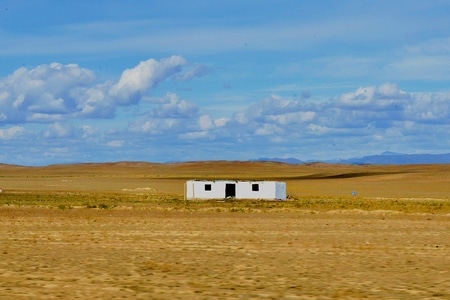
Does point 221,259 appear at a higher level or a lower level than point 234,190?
lower

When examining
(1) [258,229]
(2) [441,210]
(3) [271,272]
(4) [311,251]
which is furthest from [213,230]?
(2) [441,210]

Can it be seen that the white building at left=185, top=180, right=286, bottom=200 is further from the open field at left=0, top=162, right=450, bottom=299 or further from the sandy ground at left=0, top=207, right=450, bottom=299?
the sandy ground at left=0, top=207, right=450, bottom=299

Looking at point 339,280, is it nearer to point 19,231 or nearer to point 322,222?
point 19,231

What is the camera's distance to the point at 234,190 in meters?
73.4

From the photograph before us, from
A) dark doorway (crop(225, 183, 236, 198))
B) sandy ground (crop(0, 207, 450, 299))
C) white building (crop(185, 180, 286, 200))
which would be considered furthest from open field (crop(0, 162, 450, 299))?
dark doorway (crop(225, 183, 236, 198))

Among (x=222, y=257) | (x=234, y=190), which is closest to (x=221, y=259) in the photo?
(x=222, y=257)

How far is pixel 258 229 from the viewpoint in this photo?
118 feet

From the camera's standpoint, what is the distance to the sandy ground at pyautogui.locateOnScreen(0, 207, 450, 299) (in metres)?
16.0

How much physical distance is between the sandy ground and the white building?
31.0 meters

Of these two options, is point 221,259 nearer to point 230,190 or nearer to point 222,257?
point 222,257

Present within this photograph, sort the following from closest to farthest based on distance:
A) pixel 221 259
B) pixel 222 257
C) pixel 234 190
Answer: pixel 221 259 → pixel 222 257 → pixel 234 190

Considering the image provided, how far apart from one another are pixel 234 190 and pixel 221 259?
50954 millimetres

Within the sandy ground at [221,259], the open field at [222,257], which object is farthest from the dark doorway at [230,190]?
the sandy ground at [221,259]

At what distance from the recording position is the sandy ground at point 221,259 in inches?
631
